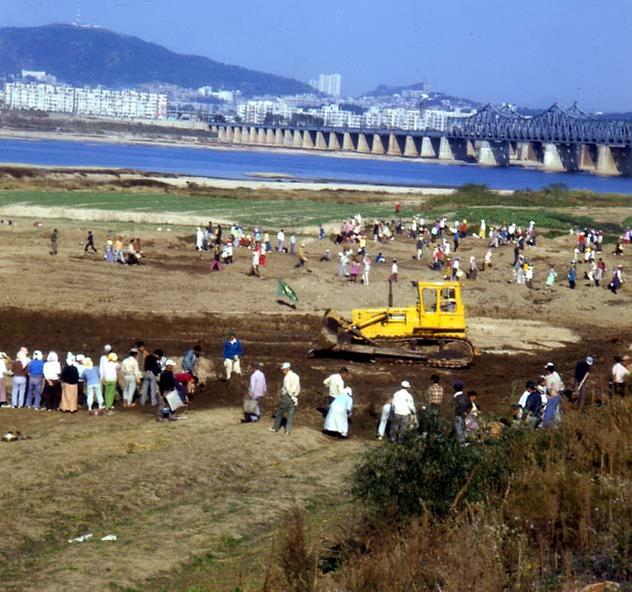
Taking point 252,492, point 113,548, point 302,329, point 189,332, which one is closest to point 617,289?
point 302,329

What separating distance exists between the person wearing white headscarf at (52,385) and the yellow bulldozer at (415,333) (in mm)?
7309

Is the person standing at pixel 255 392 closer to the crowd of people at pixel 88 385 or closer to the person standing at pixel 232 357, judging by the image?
the crowd of people at pixel 88 385

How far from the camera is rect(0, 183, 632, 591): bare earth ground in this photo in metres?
14.0

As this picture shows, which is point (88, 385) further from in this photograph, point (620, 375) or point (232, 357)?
point (620, 375)

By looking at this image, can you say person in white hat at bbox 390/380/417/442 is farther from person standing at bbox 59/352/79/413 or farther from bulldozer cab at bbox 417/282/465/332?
bulldozer cab at bbox 417/282/465/332

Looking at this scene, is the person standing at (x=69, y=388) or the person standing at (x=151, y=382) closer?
the person standing at (x=69, y=388)

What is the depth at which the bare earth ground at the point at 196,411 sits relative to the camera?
14047mm

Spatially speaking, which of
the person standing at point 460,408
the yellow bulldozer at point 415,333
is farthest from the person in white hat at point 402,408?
the yellow bulldozer at point 415,333

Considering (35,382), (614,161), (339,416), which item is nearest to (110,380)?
(35,382)

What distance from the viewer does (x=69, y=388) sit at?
20859mm

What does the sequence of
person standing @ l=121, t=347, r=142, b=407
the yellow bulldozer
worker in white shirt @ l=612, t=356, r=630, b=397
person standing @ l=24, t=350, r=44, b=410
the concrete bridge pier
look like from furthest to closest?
the concrete bridge pier < the yellow bulldozer < person standing @ l=121, t=347, r=142, b=407 < person standing @ l=24, t=350, r=44, b=410 < worker in white shirt @ l=612, t=356, r=630, b=397

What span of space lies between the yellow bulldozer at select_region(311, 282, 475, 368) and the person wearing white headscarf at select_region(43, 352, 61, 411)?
7.31 m

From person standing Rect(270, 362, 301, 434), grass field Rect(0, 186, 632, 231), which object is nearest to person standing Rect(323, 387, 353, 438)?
person standing Rect(270, 362, 301, 434)

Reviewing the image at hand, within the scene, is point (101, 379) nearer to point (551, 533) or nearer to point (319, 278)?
point (551, 533)
